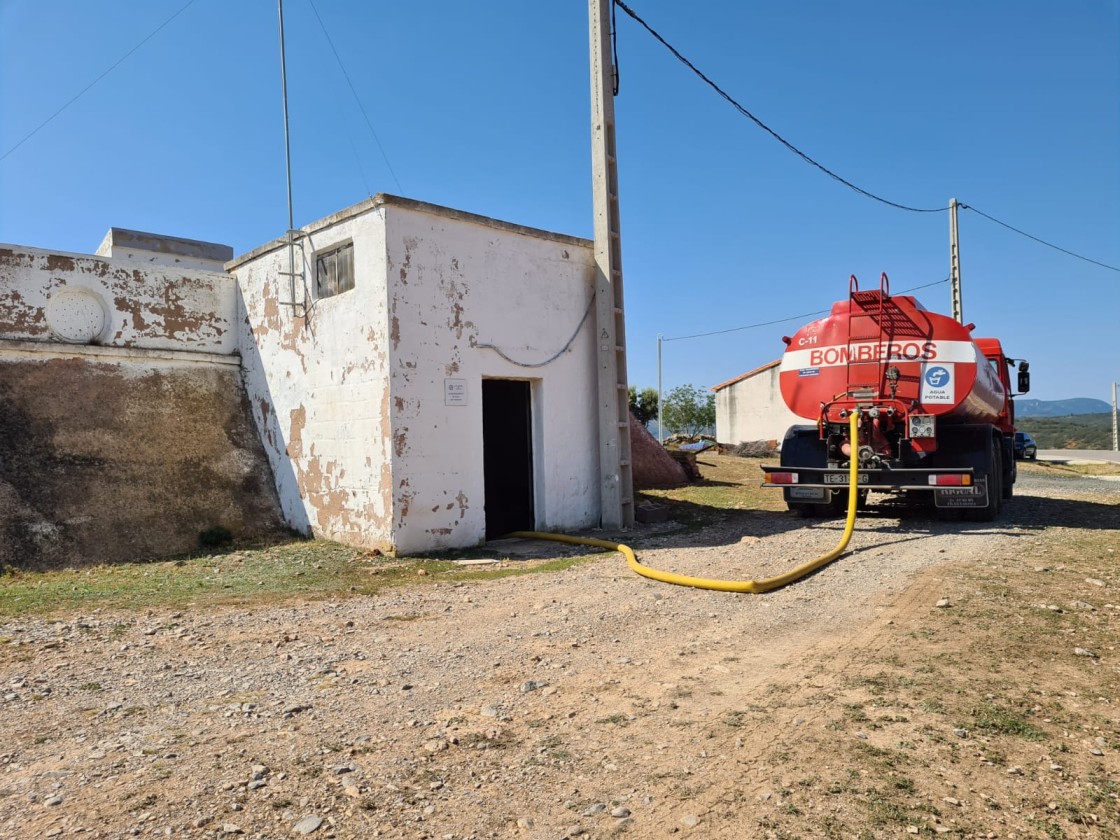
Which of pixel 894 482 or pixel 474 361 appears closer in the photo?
pixel 894 482

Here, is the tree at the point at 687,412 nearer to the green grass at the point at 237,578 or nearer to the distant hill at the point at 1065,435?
the distant hill at the point at 1065,435

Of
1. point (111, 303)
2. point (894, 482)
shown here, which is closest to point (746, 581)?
point (894, 482)

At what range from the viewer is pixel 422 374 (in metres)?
9.35

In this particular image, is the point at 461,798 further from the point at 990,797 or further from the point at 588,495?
the point at 588,495

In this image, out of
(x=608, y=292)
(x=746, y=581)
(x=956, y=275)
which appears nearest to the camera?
(x=746, y=581)

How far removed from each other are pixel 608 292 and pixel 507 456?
292 centimetres

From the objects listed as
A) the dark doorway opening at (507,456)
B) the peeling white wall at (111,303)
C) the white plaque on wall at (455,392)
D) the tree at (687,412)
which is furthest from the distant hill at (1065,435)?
the peeling white wall at (111,303)

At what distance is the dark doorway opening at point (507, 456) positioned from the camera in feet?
36.1

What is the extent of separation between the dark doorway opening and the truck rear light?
539cm

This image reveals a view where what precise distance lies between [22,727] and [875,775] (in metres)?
4.05

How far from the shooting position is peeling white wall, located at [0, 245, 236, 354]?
10.4m

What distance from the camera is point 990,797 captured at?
111 inches

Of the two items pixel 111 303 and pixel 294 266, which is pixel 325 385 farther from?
pixel 111 303

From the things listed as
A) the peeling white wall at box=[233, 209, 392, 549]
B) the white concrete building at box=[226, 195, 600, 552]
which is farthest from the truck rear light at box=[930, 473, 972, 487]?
the peeling white wall at box=[233, 209, 392, 549]
